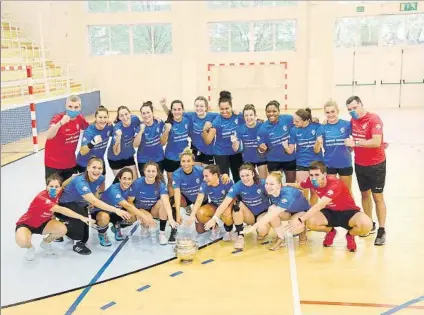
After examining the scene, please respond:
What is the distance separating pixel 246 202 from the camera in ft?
18.2

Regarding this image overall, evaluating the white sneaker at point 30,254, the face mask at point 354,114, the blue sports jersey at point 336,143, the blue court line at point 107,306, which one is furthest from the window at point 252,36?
the blue court line at point 107,306

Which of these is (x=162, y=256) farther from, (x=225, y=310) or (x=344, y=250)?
(x=344, y=250)

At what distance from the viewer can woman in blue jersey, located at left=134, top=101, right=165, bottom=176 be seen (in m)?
6.28

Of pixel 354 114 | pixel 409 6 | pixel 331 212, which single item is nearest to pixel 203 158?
pixel 331 212

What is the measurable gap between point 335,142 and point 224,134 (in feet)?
5.08

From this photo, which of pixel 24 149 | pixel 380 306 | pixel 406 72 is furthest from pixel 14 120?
pixel 406 72

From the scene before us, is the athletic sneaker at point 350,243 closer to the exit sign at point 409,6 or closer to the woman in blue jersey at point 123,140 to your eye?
the woman in blue jersey at point 123,140

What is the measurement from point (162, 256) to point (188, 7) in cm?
1570

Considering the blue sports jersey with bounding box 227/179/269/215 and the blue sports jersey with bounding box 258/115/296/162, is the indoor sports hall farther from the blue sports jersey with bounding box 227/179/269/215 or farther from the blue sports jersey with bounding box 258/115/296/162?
the blue sports jersey with bounding box 227/179/269/215

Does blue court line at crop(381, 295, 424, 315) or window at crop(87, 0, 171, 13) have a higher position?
window at crop(87, 0, 171, 13)

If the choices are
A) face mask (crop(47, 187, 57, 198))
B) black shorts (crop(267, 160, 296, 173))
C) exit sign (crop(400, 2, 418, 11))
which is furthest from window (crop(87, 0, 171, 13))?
face mask (crop(47, 187, 57, 198))

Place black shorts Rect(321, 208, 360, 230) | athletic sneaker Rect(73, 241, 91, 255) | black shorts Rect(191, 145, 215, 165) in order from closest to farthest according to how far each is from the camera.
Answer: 1. black shorts Rect(321, 208, 360, 230)
2. athletic sneaker Rect(73, 241, 91, 255)
3. black shorts Rect(191, 145, 215, 165)

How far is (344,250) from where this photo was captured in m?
5.29

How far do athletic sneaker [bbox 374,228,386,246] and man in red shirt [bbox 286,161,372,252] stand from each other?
0.31m
